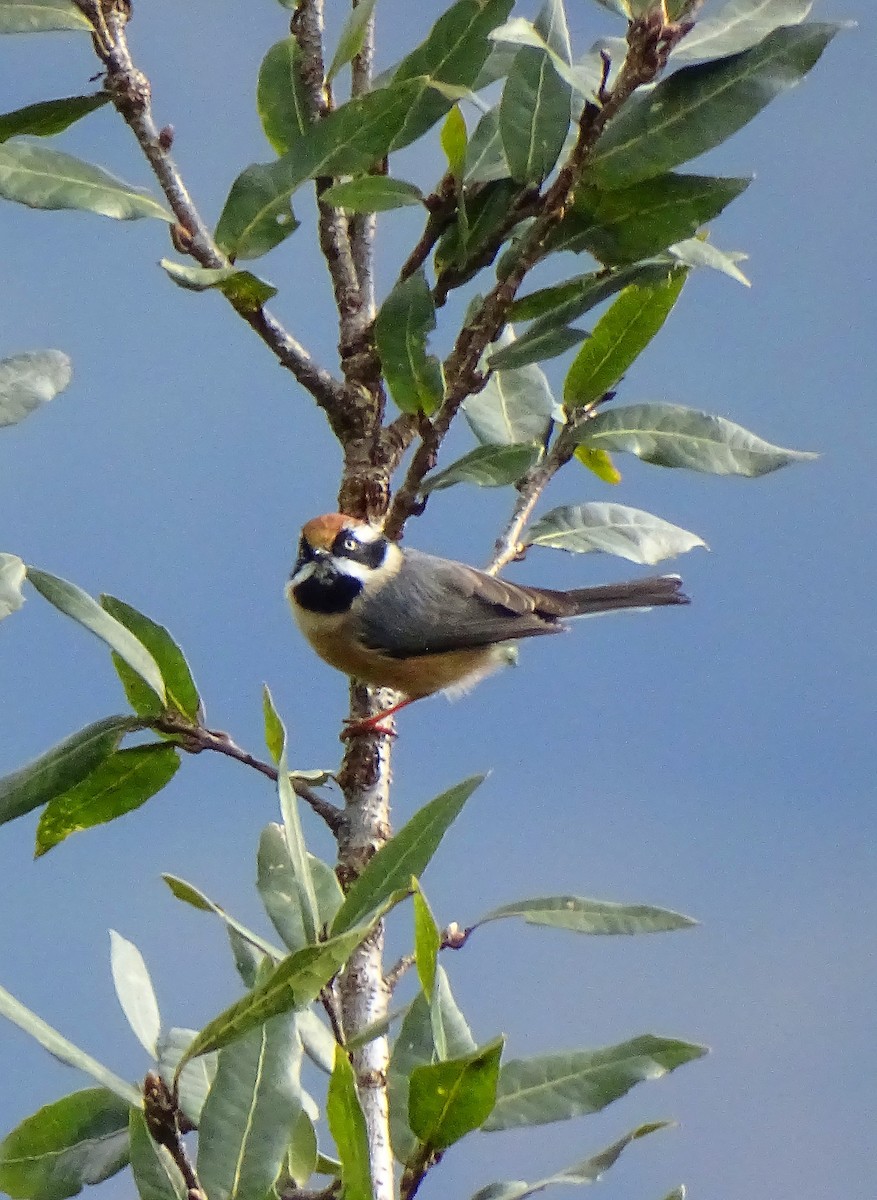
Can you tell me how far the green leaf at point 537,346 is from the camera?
1752 mm

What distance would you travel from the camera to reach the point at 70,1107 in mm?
1379

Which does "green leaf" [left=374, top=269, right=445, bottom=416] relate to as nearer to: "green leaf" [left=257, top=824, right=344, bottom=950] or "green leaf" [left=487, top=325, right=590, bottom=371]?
"green leaf" [left=487, top=325, right=590, bottom=371]

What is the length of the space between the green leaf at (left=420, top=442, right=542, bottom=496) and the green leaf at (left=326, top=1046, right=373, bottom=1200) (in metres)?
0.87

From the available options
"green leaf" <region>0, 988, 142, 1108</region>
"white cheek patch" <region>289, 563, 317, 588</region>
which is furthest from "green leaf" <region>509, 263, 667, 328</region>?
"white cheek patch" <region>289, 563, 317, 588</region>

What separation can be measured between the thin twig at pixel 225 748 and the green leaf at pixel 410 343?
20.0 inches

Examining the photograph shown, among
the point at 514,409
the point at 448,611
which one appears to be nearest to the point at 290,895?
the point at 514,409

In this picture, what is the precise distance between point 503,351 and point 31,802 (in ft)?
2.70

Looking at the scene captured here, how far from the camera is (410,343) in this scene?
1.74m

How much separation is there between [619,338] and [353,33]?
2.01 feet

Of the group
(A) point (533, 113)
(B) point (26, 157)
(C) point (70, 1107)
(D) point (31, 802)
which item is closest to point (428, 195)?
(A) point (533, 113)

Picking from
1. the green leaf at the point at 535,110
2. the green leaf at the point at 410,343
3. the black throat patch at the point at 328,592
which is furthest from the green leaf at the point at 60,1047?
the black throat patch at the point at 328,592

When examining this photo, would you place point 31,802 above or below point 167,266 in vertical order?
below

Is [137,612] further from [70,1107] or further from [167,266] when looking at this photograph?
[70,1107]

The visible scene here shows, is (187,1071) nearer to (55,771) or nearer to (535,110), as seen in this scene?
(55,771)
